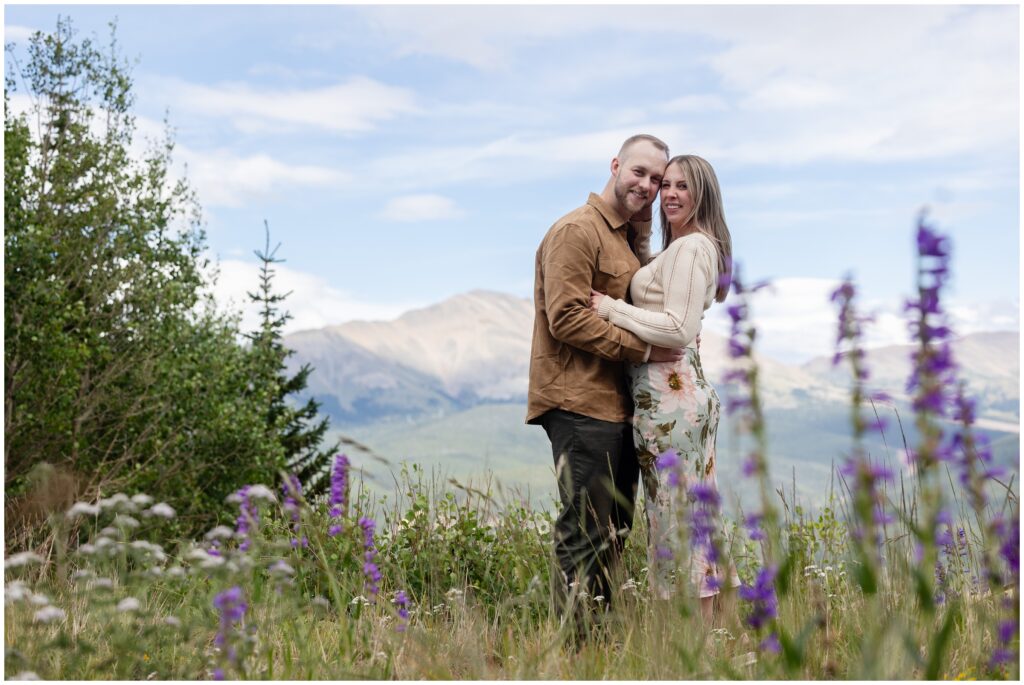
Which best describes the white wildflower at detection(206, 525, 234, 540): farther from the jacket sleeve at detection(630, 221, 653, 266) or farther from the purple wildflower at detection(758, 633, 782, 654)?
the jacket sleeve at detection(630, 221, 653, 266)

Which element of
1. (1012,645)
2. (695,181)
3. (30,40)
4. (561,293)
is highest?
(30,40)

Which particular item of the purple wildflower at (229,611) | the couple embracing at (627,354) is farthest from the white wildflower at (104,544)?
the couple embracing at (627,354)

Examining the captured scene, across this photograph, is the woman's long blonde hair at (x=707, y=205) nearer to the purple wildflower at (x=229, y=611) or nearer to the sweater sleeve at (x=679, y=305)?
the sweater sleeve at (x=679, y=305)

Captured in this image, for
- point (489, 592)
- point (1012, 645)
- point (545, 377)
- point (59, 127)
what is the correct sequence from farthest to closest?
point (59, 127)
point (489, 592)
point (545, 377)
point (1012, 645)

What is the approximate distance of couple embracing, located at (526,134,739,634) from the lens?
160 inches

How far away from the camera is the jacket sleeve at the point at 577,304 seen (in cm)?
405

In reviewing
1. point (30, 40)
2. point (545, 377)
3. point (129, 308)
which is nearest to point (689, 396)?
point (545, 377)

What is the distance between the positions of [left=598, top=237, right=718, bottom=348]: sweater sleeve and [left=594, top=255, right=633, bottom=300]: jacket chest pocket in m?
0.23

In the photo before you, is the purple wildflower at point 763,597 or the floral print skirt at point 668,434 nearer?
the purple wildflower at point 763,597

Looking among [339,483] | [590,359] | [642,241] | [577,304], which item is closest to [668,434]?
[590,359]

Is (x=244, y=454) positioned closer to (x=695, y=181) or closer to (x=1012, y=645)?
(x=695, y=181)

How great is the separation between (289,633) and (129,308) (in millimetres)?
13906

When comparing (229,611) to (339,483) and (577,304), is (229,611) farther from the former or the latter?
(577,304)

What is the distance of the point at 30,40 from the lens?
1609 centimetres
